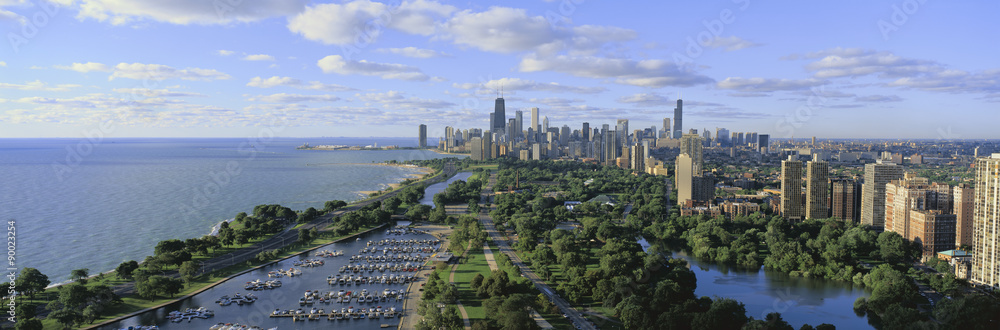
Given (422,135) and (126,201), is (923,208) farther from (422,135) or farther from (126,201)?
(422,135)

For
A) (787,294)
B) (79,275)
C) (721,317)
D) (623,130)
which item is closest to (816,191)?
(787,294)

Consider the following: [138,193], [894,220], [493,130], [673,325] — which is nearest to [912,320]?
[673,325]

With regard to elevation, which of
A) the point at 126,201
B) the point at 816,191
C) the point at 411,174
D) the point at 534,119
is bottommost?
the point at 126,201

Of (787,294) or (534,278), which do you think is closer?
(787,294)

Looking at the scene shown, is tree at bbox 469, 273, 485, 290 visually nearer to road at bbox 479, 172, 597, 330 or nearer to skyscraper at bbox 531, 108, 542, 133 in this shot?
road at bbox 479, 172, 597, 330

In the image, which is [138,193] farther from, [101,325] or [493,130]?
[493,130]

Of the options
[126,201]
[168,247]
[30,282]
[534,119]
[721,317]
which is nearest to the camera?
[721,317]

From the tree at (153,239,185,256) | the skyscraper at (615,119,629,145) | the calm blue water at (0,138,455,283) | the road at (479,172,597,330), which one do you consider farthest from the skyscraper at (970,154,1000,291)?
the skyscraper at (615,119,629,145)
